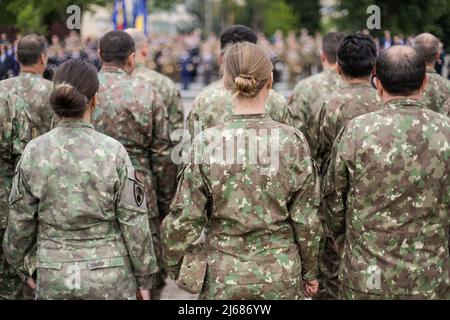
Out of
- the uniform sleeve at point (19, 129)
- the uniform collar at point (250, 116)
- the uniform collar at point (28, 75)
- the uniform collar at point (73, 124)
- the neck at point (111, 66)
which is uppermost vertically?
the uniform collar at point (250, 116)

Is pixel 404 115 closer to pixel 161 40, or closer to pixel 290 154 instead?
pixel 290 154

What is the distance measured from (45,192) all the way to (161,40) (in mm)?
22123

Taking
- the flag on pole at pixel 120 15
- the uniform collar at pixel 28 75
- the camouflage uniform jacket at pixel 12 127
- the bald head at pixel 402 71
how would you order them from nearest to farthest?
the bald head at pixel 402 71 < the camouflage uniform jacket at pixel 12 127 < the uniform collar at pixel 28 75 < the flag on pole at pixel 120 15

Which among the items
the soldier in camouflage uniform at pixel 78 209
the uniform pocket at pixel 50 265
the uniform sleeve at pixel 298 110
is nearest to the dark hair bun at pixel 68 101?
the soldier in camouflage uniform at pixel 78 209

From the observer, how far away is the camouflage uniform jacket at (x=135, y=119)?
5.05m

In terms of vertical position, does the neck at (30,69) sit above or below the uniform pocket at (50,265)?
above

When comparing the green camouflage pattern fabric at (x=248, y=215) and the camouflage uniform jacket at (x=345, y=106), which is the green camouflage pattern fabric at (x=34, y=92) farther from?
the green camouflage pattern fabric at (x=248, y=215)

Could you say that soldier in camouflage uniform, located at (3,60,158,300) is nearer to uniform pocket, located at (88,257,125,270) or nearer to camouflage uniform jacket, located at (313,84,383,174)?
uniform pocket, located at (88,257,125,270)

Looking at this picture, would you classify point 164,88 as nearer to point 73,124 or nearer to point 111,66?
point 111,66

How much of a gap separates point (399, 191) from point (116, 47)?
8.68 ft

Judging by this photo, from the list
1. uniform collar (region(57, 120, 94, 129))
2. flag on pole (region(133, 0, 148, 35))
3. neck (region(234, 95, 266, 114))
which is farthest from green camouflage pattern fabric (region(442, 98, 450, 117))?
flag on pole (region(133, 0, 148, 35))

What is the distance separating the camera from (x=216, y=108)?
5.00 meters

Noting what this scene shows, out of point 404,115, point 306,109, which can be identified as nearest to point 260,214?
point 404,115

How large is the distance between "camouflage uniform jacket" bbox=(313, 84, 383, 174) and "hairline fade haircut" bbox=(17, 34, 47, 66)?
230 centimetres
